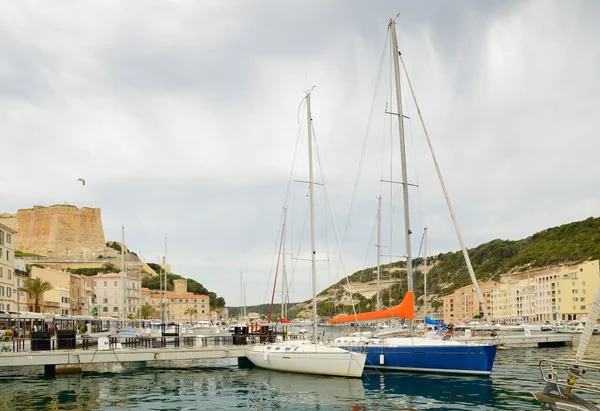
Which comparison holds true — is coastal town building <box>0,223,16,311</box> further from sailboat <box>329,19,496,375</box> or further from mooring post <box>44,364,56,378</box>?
sailboat <box>329,19,496,375</box>

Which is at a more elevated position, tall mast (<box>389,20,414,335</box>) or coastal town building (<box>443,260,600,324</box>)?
tall mast (<box>389,20,414,335</box>)

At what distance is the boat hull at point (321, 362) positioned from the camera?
31062 millimetres

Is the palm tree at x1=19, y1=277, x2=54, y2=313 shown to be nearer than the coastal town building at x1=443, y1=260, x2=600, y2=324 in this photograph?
Yes

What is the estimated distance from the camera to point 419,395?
26656 mm

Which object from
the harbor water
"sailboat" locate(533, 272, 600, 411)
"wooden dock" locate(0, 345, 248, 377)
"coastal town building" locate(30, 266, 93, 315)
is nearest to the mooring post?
"wooden dock" locate(0, 345, 248, 377)

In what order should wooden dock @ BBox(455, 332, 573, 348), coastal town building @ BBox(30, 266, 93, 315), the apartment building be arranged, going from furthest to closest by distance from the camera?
the apartment building
coastal town building @ BBox(30, 266, 93, 315)
wooden dock @ BBox(455, 332, 573, 348)

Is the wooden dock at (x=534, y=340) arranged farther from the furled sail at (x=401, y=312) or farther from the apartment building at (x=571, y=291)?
the apartment building at (x=571, y=291)

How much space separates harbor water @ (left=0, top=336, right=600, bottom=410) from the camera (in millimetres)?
24797

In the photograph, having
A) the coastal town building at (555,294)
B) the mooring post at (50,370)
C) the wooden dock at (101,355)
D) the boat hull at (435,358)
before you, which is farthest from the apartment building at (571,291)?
the mooring post at (50,370)

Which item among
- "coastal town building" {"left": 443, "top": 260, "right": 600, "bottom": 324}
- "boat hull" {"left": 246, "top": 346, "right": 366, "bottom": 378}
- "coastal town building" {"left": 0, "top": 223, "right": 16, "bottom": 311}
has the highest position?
"coastal town building" {"left": 0, "top": 223, "right": 16, "bottom": 311}

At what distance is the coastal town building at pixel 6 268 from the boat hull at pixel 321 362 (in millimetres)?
45439

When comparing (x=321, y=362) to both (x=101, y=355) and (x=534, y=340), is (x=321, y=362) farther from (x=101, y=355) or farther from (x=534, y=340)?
(x=534, y=340)

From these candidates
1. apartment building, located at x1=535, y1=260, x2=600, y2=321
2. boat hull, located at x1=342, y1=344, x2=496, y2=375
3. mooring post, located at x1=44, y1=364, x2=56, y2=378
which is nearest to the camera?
boat hull, located at x1=342, y1=344, x2=496, y2=375

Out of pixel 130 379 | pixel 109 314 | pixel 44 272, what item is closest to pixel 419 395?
pixel 130 379
